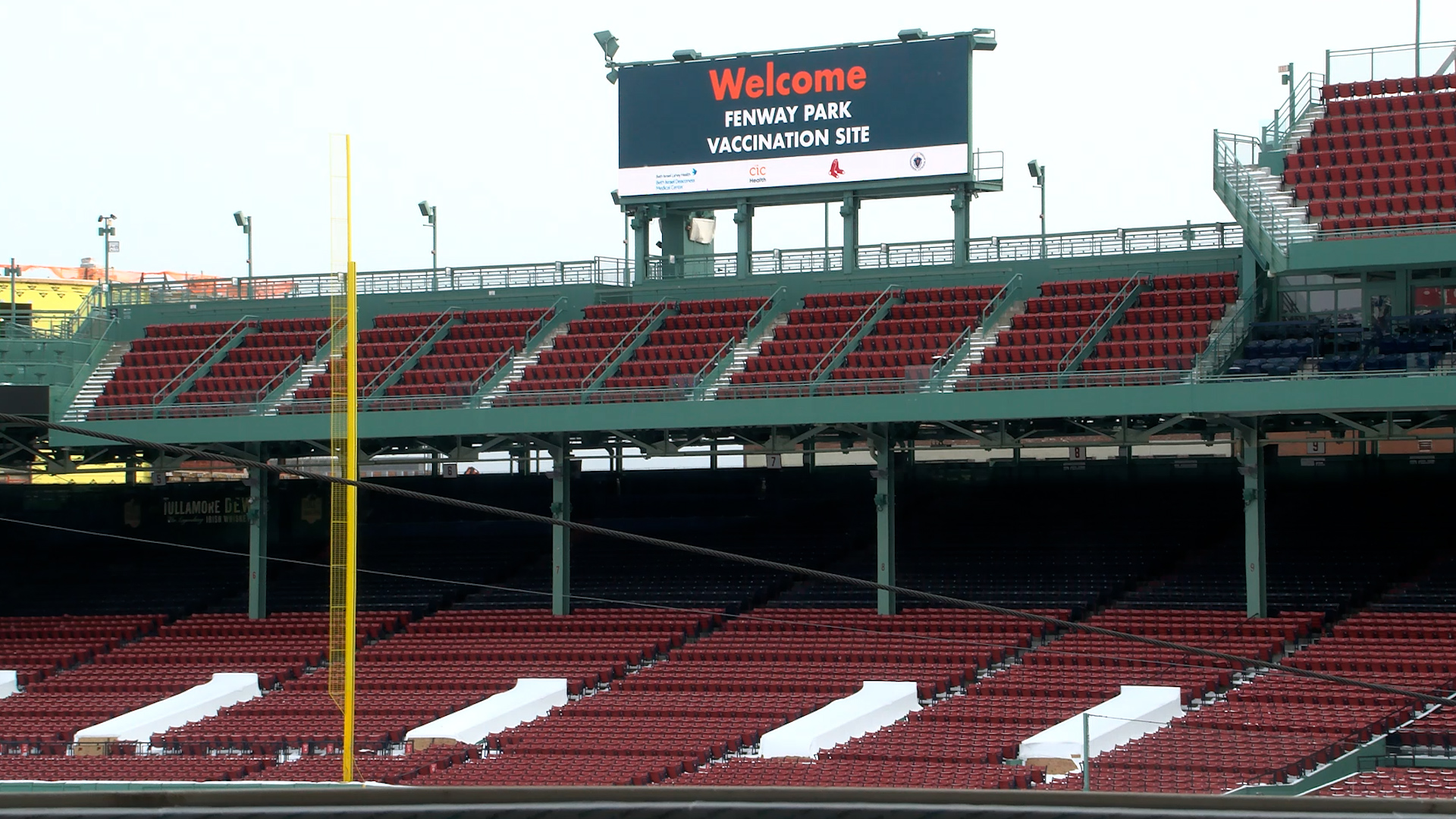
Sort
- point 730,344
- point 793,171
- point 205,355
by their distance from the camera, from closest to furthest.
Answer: point 730,344
point 793,171
point 205,355

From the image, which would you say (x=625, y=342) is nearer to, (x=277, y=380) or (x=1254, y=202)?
(x=277, y=380)

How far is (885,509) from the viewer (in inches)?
1126

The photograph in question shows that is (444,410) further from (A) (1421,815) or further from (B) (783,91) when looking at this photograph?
(A) (1421,815)

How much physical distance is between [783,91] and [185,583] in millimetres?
16632

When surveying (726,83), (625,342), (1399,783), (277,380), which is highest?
(726,83)

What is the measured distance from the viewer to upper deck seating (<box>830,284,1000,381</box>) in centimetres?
2939

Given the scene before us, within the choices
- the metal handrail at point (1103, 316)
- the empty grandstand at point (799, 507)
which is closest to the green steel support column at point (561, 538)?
the empty grandstand at point (799, 507)

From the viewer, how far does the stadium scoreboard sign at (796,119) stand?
3281cm

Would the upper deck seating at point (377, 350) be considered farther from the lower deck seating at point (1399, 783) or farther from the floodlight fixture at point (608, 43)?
the lower deck seating at point (1399, 783)

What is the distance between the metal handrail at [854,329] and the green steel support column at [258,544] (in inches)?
436

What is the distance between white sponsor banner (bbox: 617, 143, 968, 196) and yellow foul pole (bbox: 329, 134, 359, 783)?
670 centimetres

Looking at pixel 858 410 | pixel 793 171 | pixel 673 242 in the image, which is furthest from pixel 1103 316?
pixel 673 242

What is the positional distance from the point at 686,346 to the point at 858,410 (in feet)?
17.8

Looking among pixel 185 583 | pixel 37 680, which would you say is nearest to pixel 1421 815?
pixel 37 680
